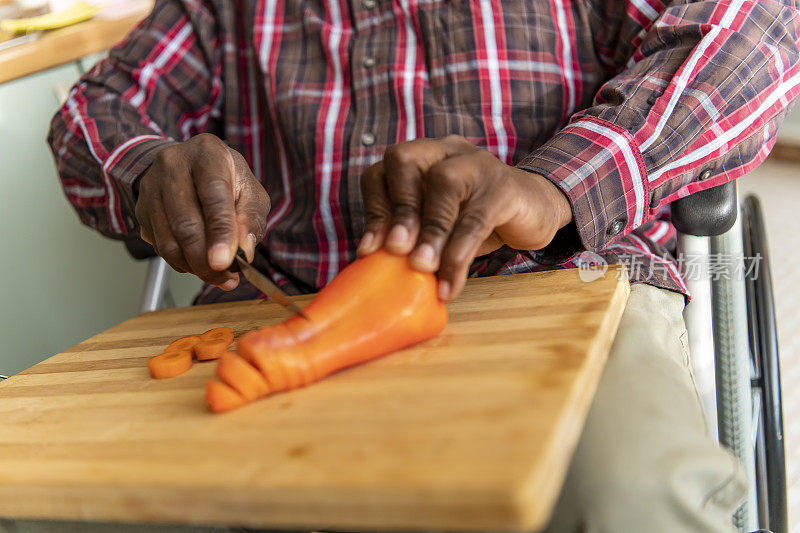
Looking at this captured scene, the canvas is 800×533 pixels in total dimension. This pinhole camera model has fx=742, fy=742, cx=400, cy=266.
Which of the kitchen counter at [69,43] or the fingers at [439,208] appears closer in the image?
the fingers at [439,208]

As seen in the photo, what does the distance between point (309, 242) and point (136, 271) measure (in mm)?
826

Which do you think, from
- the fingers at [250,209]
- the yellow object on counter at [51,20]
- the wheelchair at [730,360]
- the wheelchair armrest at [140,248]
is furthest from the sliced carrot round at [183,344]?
the yellow object on counter at [51,20]

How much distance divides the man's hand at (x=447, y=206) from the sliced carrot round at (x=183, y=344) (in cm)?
23

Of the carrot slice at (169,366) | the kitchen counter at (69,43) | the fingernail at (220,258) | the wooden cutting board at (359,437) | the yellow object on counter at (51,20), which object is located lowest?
the carrot slice at (169,366)

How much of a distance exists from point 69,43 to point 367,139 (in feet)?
2.74

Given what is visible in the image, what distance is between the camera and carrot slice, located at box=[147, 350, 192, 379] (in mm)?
703

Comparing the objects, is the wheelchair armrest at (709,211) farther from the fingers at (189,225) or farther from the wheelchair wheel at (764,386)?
the fingers at (189,225)

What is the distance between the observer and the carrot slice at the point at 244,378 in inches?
23.3

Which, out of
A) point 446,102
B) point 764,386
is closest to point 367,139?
point 446,102

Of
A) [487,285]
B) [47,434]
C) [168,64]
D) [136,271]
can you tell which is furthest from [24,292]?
[487,285]

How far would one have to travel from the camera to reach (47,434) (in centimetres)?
63

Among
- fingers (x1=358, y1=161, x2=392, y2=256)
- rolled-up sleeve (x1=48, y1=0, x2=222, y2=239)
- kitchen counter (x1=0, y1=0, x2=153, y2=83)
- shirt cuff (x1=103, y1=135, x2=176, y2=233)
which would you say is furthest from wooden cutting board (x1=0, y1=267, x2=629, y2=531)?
kitchen counter (x1=0, y1=0, x2=153, y2=83)

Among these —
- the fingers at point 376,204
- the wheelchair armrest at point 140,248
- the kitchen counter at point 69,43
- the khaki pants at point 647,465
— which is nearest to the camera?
the khaki pants at point 647,465

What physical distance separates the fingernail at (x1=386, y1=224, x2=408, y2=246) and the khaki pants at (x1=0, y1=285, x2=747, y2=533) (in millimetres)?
226
